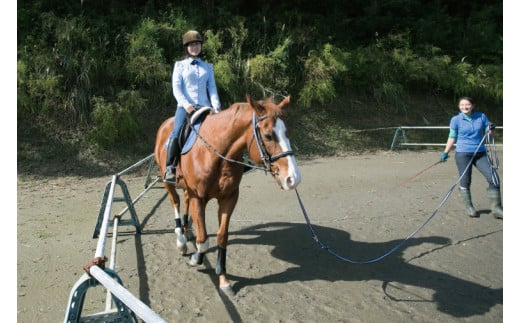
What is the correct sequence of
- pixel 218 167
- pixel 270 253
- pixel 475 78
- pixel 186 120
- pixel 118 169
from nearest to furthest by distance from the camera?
pixel 218 167, pixel 186 120, pixel 270 253, pixel 118 169, pixel 475 78

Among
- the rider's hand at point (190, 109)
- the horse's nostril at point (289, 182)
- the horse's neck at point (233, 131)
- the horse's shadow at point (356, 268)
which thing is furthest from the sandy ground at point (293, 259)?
the rider's hand at point (190, 109)

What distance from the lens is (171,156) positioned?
5.15 metres

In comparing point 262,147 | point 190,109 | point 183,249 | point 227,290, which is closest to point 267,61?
point 190,109

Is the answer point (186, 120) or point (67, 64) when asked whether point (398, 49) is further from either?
point (186, 120)

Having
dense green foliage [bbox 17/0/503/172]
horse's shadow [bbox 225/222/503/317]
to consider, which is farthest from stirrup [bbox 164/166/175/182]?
dense green foliage [bbox 17/0/503/172]

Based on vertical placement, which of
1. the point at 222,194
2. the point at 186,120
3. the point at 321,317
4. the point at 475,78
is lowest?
the point at 321,317

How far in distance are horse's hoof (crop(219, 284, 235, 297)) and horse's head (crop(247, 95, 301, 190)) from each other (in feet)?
4.62

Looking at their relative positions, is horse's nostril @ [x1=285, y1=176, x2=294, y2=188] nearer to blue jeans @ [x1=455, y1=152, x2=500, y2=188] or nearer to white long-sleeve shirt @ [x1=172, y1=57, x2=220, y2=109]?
white long-sleeve shirt @ [x1=172, y1=57, x2=220, y2=109]

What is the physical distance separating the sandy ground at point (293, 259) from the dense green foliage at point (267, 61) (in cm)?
416

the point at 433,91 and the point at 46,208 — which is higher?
the point at 433,91

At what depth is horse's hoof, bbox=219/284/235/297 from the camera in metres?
4.34

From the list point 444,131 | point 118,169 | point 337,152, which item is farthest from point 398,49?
point 118,169

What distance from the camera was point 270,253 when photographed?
5523 mm

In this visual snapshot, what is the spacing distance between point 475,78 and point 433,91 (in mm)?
1728
